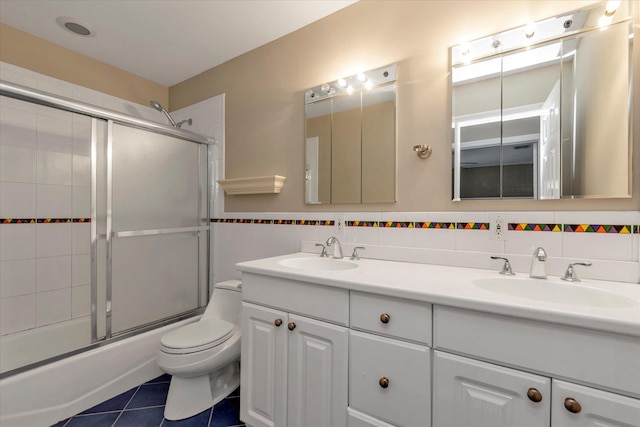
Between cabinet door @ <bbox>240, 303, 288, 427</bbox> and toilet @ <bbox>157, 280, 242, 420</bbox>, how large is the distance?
27 centimetres

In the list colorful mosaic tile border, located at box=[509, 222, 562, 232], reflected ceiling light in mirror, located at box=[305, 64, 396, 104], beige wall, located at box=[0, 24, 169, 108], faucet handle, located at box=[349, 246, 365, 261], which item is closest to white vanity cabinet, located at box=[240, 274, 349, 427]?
faucet handle, located at box=[349, 246, 365, 261]

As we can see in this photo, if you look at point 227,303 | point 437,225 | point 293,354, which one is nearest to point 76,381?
point 227,303

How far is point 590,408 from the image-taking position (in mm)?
747

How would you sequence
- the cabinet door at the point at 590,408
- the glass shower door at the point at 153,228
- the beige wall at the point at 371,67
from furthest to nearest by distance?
1. the glass shower door at the point at 153,228
2. the beige wall at the point at 371,67
3. the cabinet door at the point at 590,408

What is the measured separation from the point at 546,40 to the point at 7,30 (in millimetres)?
3168

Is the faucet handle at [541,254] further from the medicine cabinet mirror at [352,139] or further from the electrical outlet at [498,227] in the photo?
the medicine cabinet mirror at [352,139]

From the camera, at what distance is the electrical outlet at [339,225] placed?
1.79 metres

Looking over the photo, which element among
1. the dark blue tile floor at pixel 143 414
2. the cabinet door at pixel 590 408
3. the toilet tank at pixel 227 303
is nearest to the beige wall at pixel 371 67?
the toilet tank at pixel 227 303

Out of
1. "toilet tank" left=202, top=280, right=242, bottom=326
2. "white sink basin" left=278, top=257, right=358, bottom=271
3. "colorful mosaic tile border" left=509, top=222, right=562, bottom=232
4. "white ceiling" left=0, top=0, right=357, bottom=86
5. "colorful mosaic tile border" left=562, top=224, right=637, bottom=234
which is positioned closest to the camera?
"colorful mosaic tile border" left=562, top=224, right=637, bottom=234

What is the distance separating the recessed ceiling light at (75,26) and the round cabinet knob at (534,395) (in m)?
2.99

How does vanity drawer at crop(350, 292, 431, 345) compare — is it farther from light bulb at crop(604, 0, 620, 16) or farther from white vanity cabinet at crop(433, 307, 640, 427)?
light bulb at crop(604, 0, 620, 16)

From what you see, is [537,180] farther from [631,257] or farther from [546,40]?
[546,40]

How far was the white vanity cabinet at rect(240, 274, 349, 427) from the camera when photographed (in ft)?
3.83

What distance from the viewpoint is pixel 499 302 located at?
0.84 meters
